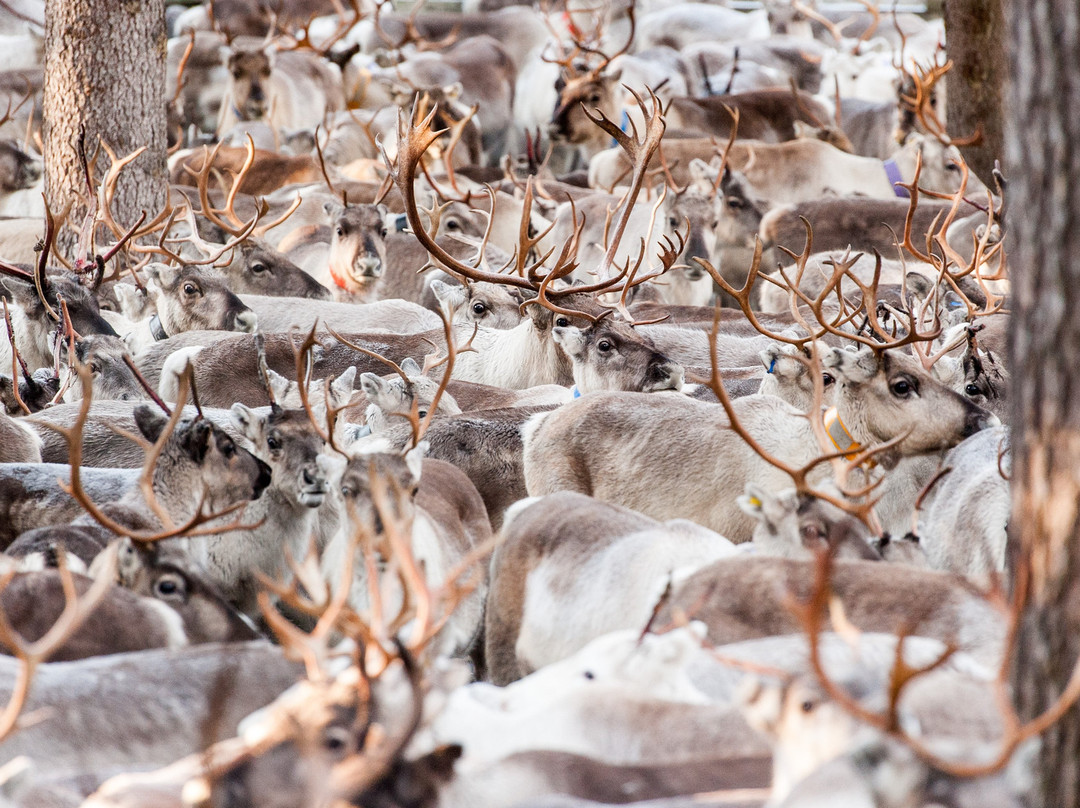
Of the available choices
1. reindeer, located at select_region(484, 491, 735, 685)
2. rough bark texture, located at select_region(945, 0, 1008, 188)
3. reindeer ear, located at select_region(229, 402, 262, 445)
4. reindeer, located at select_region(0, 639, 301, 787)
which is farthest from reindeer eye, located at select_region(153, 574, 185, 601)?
rough bark texture, located at select_region(945, 0, 1008, 188)

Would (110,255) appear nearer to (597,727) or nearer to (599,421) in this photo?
(599,421)

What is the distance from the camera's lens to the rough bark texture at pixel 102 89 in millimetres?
6414

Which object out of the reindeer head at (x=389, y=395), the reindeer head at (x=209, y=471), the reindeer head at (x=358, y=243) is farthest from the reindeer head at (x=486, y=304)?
the reindeer head at (x=209, y=471)

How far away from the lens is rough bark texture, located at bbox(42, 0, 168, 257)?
6.41m

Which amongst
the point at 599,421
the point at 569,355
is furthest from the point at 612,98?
the point at 599,421

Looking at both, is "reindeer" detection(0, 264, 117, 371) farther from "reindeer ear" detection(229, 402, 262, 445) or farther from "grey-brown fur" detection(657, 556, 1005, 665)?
"grey-brown fur" detection(657, 556, 1005, 665)

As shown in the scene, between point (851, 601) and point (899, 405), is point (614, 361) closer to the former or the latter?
point (899, 405)

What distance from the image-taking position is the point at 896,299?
702 centimetres

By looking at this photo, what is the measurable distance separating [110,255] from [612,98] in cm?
616

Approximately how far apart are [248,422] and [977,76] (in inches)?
237

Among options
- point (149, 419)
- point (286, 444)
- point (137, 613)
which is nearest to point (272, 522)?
point (286, 444)

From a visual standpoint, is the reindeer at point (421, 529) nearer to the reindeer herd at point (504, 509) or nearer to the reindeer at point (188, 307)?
the reindeer herd at point (504, 509)

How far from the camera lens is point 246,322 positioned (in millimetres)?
6684

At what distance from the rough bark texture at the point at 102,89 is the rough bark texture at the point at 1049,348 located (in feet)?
16.6
